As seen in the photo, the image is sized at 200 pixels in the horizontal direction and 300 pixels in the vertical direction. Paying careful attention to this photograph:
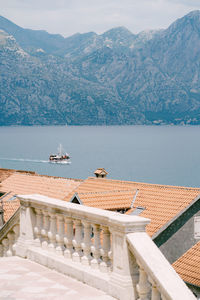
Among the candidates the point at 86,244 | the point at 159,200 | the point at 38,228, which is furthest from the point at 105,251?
the point at 159,200

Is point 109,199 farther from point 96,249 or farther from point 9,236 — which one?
point 96,249

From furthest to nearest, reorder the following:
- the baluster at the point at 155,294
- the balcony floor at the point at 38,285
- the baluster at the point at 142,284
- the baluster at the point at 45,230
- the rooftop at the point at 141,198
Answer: the rooftop at the point at 141,198, the baluster at the point at 45,230, the balcony floor at the point at 38,285, the baluster at the point at 142,284, the baluster at the point at 155,294

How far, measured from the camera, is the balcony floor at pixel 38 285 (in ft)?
20.9

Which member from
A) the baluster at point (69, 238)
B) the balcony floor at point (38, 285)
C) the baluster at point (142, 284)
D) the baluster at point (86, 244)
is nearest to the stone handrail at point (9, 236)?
the balcony floor at point (38, 285)

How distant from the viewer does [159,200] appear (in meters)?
29.6

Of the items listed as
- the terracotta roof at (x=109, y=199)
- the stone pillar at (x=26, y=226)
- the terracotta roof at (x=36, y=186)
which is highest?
the stone pillar at (x=26, y=226)

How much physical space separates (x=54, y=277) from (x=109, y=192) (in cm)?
2464

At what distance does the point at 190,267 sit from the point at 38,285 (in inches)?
645

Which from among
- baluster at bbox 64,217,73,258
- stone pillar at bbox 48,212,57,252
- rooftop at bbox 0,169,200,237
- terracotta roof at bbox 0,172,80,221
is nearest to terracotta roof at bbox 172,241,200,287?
rooftop at bbox 0,169,200,237

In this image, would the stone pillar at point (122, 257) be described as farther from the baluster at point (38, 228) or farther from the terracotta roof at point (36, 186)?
the terracotta roof at point (36, 186)

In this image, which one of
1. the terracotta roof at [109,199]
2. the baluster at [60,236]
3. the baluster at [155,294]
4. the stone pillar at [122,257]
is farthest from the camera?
the terracotta roof at [109,199]

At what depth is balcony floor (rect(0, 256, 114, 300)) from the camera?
20.9 feet

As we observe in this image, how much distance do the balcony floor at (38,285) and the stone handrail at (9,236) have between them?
42.2 inches

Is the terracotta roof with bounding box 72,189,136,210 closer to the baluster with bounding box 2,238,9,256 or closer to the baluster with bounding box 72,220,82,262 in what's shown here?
the baluster with bounding box 2,238,9,256
